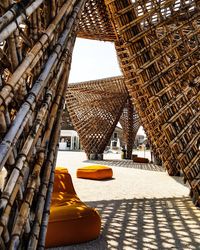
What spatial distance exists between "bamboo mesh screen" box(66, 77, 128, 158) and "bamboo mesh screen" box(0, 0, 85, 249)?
13.3m

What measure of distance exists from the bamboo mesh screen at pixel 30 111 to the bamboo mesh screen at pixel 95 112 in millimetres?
13350

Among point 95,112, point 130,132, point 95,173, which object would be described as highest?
point 95,112

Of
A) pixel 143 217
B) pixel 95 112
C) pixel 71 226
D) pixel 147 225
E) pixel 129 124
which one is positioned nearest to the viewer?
pixel 71 226

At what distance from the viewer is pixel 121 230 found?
12.2ft

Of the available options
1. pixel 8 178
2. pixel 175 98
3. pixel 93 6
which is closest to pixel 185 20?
pixel 175 98

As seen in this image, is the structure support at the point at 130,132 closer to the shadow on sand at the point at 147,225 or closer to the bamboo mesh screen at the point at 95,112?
the bamboo mesh screen at the point at 95,112

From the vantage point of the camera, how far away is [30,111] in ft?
5.36

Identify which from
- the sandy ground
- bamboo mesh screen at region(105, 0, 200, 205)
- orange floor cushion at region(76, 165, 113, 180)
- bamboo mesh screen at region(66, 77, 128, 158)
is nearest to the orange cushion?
the sandy ground

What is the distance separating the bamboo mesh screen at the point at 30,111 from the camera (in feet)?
4.85

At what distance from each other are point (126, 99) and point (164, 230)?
12625 millimetres

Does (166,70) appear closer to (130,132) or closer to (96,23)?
(96,23)

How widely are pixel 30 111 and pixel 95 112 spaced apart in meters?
14.6

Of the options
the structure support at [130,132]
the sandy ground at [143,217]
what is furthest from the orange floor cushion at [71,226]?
the structure support at [130,132]

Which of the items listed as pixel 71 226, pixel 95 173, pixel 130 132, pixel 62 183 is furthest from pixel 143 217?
pixel 130 132
